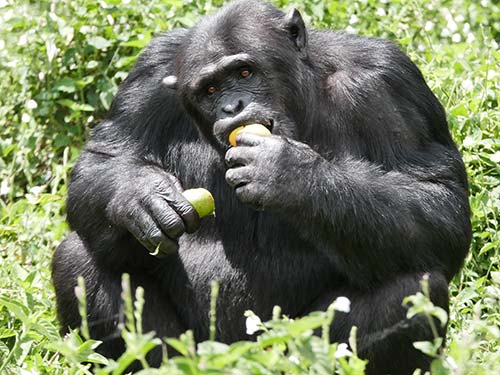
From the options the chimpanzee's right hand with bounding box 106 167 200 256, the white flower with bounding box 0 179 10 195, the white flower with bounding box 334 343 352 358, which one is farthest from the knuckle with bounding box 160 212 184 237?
the white flower with bounding box 0 179 10 195

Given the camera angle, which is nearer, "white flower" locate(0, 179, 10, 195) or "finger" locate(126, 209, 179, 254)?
"finger" locate(126, 209, 179, 254)

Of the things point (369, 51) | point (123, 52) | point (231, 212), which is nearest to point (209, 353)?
point (231, 212)

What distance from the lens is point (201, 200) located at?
6.68 meters

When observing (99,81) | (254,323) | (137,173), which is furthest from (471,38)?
(254,323)

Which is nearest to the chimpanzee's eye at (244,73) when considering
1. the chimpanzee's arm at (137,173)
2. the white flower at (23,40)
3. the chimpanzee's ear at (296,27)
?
the chimpanzee's ear at (296,27)

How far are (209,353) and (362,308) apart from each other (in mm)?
2294

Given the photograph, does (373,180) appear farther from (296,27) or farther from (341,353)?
(341,353)

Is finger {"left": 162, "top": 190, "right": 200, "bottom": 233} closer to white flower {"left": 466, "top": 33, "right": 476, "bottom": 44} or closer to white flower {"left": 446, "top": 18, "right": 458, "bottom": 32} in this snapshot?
white flower {"left": 466, "top": 33, "right": 476, "bottom": 44}

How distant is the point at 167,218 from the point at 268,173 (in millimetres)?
644

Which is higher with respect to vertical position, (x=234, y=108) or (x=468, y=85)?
(x=234, y=108)

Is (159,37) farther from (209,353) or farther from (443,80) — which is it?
(209,353)

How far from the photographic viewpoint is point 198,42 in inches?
280

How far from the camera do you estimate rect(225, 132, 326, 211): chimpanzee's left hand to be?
20.8 feet

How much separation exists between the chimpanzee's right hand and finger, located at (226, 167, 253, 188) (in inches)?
14.7
